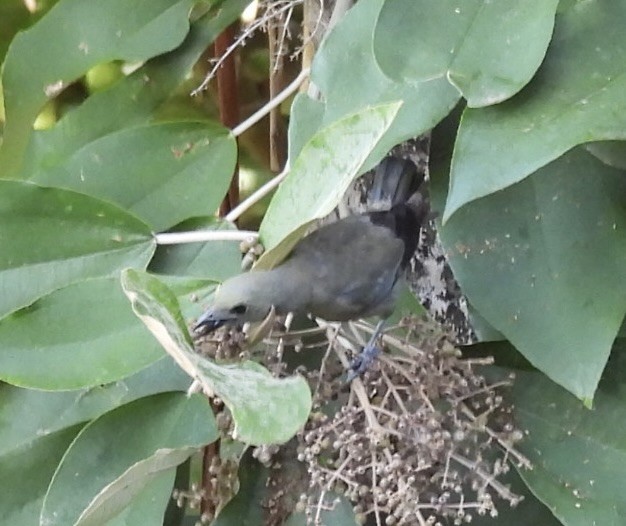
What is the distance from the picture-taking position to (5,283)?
71 centimetres

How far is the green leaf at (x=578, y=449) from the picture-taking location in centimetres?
62

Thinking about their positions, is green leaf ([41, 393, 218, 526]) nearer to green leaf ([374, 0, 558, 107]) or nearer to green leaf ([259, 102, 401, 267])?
green leaf ([259, 102, 401, 267])

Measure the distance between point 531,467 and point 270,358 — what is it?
0.22 meters

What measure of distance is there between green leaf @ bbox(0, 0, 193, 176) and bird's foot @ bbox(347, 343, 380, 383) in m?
0.34

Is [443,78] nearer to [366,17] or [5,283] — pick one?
[366,17]

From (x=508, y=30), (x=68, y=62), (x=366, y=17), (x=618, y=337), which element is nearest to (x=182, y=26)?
(x=68, y=62)

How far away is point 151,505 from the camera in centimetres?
67

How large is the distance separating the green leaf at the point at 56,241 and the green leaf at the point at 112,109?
113mm

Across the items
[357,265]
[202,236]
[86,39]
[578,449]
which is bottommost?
[578,449]

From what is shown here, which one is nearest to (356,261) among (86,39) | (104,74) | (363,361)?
(363,361)

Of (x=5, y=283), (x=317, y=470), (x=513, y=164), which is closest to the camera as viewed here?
(x=513, y=164)

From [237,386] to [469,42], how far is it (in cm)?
26

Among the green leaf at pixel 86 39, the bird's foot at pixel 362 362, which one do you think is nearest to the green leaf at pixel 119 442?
the bird's foot at pixel 362 362

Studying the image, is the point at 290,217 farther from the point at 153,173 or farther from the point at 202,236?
the point at 153,173
